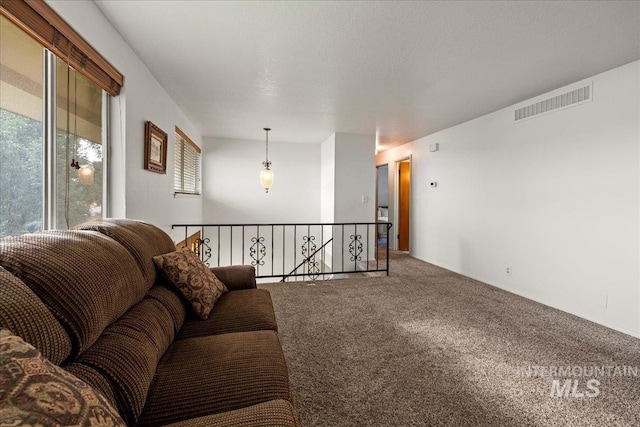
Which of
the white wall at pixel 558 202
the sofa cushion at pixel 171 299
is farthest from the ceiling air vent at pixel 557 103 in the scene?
the sofa cushion at pixel 171 299

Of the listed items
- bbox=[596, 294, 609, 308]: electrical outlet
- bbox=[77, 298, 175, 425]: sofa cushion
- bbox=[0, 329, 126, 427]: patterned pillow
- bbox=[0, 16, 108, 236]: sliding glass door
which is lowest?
bbox=[596, 294, 609, 308]: electrical outlet

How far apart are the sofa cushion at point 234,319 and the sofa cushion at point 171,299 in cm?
6

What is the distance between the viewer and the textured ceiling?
1883 mm

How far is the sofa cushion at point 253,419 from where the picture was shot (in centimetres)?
76

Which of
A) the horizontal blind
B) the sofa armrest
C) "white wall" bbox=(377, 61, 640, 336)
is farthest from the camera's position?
"white wall" bbox=(377, 61, 640, 336)

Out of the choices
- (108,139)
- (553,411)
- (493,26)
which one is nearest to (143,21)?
(108,139)

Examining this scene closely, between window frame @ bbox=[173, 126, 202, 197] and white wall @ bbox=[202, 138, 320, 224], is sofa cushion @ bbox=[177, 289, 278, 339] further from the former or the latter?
white wall @ bbox=[202, 138, 320, 224]

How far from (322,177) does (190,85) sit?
11.6ft

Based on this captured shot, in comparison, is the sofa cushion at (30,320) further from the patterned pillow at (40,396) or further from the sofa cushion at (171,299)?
the sofa cushion at (171,299)

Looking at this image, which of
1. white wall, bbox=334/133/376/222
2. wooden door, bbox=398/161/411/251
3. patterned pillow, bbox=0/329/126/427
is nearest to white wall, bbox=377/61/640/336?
white wall, bbox=334/133/376/222

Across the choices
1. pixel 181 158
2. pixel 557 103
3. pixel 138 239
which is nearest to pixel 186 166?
pixel 181 158

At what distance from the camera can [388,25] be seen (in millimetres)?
2018

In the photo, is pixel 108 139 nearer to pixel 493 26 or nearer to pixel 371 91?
pixel 371 91

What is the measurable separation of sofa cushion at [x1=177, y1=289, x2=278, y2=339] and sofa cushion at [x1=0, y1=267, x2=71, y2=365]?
0.69 m
